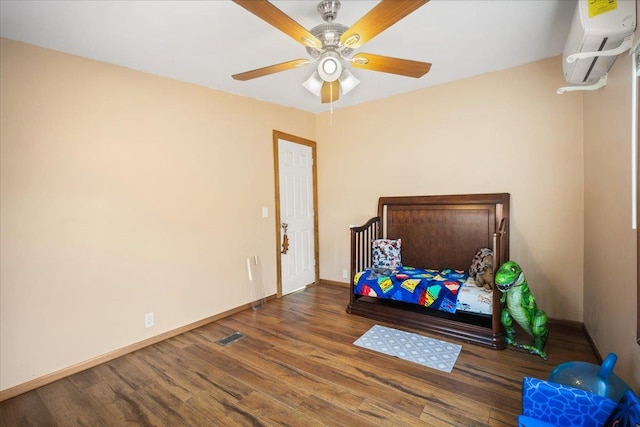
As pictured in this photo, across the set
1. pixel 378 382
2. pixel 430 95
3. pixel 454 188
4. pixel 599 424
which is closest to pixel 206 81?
pixel 430 95

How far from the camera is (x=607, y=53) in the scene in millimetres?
1636

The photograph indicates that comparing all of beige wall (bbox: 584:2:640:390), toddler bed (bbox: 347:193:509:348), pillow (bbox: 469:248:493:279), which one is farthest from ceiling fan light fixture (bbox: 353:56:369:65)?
pillow (bbox: 469:248:493:279)

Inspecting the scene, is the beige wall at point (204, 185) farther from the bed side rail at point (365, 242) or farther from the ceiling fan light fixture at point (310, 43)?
the ceiling fan light fixture at point (310, 43)

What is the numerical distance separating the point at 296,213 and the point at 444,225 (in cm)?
187

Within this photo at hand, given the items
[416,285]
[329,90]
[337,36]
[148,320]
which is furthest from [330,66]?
[148,320]

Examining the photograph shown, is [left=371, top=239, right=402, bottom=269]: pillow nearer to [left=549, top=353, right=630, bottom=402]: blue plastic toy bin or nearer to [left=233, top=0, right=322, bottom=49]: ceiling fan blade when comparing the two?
[left=549, top=353, right=630, bottom=402]: blue plastic toy bin

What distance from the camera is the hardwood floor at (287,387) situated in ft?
5.49

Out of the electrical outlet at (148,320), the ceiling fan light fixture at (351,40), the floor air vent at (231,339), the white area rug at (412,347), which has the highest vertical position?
the ceiling fan light fixture at (351,40)

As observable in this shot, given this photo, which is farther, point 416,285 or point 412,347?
point 416,285

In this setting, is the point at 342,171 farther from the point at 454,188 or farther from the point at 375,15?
the point at 375,15

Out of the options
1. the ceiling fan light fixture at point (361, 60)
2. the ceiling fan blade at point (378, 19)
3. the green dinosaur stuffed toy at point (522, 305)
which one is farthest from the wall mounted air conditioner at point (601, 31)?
the green dinosaur stuffed toy at point (522, 305)

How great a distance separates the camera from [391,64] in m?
1.95

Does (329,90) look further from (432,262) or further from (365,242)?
(432,262)

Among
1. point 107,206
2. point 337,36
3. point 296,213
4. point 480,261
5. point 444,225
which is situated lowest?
point 480,261
